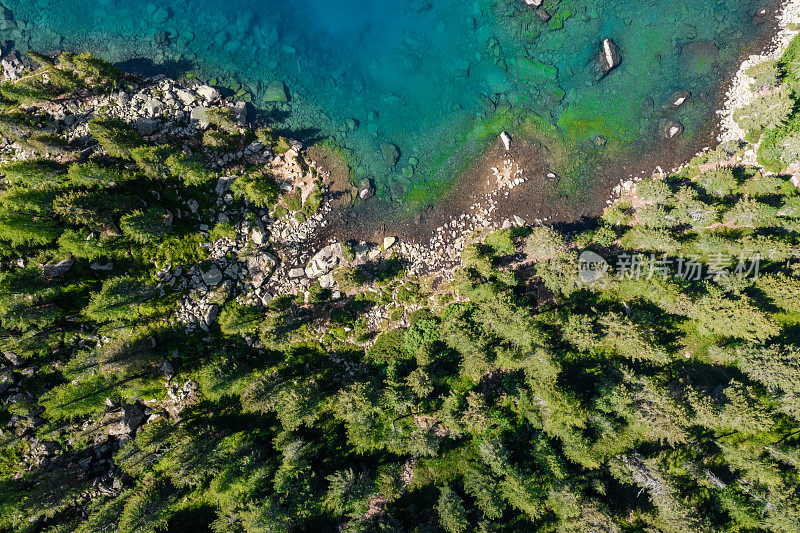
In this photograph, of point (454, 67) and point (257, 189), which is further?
point (454, 67)

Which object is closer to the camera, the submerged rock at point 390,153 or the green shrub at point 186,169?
the green shrub at point 186,169

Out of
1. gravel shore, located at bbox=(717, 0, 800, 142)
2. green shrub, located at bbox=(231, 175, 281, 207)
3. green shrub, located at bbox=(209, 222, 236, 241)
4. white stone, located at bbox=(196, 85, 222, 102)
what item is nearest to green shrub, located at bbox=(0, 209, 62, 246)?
green shrub, located at bbox=(209, 222, 236, 241)

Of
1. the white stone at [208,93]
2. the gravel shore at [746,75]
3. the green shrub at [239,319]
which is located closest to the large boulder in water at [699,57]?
the gravel shore at [746,75]

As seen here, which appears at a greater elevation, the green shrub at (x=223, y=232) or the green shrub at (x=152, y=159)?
the green shrub at (x=152, y=159)

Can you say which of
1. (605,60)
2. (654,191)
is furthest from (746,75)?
(654,191)

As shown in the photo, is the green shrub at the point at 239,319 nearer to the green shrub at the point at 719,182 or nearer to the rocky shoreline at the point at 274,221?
the rocky shoreline at the point at 274,221

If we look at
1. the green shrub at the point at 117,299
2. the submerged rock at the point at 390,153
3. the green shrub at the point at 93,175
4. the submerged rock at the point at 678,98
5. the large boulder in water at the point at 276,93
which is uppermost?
the submerged rock at the point at 678,98

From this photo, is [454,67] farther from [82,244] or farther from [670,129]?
[82,244]

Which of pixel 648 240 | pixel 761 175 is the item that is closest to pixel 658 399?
pixel 648 240
